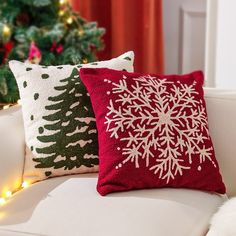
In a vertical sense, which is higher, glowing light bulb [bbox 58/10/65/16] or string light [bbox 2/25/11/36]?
glowing light bulb [bbox 58/10/65/16]

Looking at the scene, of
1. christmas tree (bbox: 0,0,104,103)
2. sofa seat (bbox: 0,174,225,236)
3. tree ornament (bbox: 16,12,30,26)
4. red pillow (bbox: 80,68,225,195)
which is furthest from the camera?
tree ornament (bbox: 16,12,30,26)

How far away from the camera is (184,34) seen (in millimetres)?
3330

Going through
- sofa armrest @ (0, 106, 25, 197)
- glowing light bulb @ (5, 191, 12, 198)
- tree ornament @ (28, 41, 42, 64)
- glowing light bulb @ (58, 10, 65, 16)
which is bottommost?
glowing light bulb @ (5, 191, 12, 198)

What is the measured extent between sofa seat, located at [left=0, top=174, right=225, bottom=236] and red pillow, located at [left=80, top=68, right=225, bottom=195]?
0.14 ft

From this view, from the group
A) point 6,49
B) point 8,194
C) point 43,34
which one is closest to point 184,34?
point 43,34

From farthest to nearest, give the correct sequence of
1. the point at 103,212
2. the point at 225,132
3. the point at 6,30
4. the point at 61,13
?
the point at 61,13 → the point at 6,30 → the point at 225,132 → the point at 103,212

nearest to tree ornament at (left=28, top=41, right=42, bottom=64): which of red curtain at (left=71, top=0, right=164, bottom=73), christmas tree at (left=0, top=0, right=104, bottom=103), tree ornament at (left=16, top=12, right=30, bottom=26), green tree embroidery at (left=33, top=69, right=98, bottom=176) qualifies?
christmas tree at (left=0, top=0, right=104, bottom=103)

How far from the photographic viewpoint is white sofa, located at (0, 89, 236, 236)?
1291 millimetres

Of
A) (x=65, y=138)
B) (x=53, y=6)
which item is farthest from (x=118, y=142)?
(x=53, y=6)

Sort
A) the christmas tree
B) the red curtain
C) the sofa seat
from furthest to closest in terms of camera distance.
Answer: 1. the red curtain
2. the christmas tree
3. the sofa seat

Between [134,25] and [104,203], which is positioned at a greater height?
[134,25]

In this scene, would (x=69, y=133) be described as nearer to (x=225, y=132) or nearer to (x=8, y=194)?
(x=8, y=194)

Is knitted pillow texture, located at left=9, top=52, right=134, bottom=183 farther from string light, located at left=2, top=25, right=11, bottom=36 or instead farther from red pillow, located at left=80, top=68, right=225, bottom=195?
string light, located at left=2, top=25, right=11, bottom=36

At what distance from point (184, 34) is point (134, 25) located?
332 millimetres
